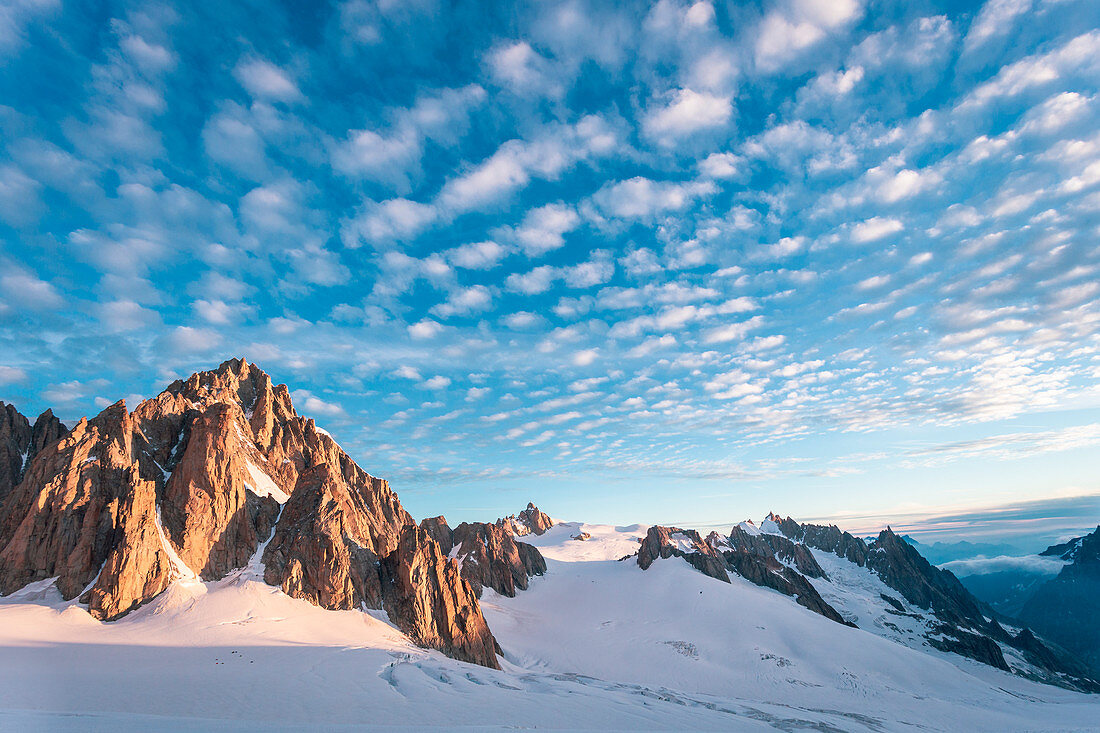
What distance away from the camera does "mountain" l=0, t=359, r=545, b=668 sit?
3891 centimetres

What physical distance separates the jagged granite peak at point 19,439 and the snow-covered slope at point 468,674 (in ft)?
64.5

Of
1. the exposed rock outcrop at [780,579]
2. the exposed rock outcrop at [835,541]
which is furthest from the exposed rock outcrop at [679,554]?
the exposed rock outcrop at [835,541]

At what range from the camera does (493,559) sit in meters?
98.9

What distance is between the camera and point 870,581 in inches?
6093

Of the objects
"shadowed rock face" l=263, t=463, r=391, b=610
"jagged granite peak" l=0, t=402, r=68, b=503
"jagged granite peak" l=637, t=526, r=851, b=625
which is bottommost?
"jagged granite peak" l=637, t=526, r=851, b=625

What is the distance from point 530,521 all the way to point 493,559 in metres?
96.7

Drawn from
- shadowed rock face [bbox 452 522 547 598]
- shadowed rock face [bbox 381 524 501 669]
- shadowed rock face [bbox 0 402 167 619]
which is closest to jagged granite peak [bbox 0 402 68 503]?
shadowed rock face [bbox 0 402 167 619]

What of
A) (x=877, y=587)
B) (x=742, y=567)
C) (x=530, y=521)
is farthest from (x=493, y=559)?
(x=877, y=587)

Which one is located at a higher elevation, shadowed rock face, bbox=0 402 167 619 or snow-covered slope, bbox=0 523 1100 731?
shadowed rock face, bbox=0 402 167 619

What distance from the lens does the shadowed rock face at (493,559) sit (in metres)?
92.7

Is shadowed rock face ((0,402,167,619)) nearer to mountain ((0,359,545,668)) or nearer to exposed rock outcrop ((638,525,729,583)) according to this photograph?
mountain ((0,359,545,668))

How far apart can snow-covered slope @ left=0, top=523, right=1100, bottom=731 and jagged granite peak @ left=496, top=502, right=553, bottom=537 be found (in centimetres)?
10733

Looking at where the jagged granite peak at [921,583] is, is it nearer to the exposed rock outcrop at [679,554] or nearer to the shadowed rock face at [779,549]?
the shadowed rock face at [779,549]

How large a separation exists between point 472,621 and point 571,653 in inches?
764
